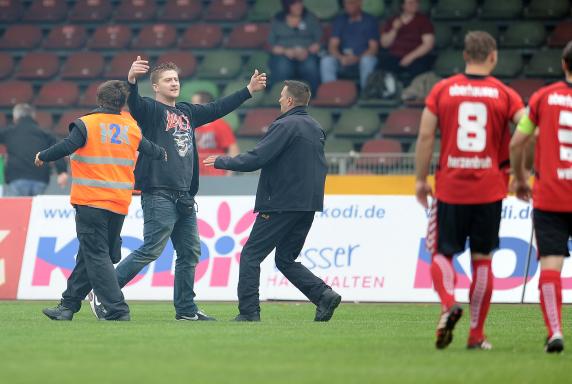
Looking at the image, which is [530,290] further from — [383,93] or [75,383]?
[75,383]

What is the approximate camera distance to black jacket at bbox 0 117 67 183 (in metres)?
19.4

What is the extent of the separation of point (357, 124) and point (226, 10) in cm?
435

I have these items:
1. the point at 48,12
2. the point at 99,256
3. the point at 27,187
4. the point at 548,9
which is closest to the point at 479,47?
the point at 99,256

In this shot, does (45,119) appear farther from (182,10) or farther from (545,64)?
(545,64)

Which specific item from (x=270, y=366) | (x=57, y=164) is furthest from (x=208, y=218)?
(x=270, y=366)

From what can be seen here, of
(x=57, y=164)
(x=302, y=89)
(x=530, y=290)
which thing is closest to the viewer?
(x=302, y=89)

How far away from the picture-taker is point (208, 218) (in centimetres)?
1552

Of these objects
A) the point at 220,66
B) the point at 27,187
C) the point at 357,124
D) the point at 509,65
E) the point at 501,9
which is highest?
the point at 501,9

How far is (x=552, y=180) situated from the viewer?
854cm

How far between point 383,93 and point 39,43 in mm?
7300

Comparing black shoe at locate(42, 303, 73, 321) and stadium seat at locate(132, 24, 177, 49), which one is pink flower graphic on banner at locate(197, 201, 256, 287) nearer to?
black shoe at locate(42, 303, 73, 321)

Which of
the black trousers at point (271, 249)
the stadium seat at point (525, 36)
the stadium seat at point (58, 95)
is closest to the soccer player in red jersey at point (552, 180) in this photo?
the black trousers at point (271, 249)

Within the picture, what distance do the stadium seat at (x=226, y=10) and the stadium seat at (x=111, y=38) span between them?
1.51m

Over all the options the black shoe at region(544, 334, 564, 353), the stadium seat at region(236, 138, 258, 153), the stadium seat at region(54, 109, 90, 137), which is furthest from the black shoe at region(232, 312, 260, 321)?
the stadium seat at region(54, 109, 90, 137)
